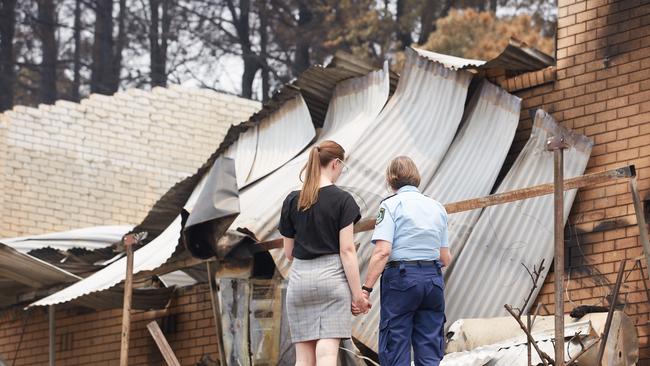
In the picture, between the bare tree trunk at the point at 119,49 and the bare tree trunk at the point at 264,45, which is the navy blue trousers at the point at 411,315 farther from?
the bare tree trunk at the point at 119,49

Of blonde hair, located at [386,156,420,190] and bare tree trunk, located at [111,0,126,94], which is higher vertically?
bare tree trunk, located at [111,0,126,94]

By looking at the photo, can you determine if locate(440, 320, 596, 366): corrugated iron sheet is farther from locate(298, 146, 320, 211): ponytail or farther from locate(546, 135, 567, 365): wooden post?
locate(298, 146, 320, 211): ponytail

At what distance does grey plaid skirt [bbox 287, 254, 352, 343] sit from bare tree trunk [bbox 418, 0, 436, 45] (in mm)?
21248

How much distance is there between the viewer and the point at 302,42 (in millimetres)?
29391

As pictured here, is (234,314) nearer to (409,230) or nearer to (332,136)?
(332,136)

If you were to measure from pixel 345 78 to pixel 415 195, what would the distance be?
372 cm

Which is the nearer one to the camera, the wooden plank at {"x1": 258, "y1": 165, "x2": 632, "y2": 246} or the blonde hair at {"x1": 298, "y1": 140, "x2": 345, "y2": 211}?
the blonde hair at {"x1": 298, "y1": 140, "x2": 345, "y2": 211}

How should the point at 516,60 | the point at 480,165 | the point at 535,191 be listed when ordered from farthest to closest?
the point at 516,60
the point at 480,165
the point at 535,191

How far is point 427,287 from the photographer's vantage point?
6066 mm

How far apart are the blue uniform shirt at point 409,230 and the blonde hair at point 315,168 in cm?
37

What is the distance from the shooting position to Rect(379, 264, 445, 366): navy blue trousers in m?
6.06

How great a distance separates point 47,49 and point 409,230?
26.9 m

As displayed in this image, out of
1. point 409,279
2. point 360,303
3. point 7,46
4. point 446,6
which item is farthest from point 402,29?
point 360,303

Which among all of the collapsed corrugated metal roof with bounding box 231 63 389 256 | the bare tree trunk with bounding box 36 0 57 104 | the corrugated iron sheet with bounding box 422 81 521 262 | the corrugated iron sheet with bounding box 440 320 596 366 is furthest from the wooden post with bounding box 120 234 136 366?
the bare tree trunk with bounding box 36 0 57 104
